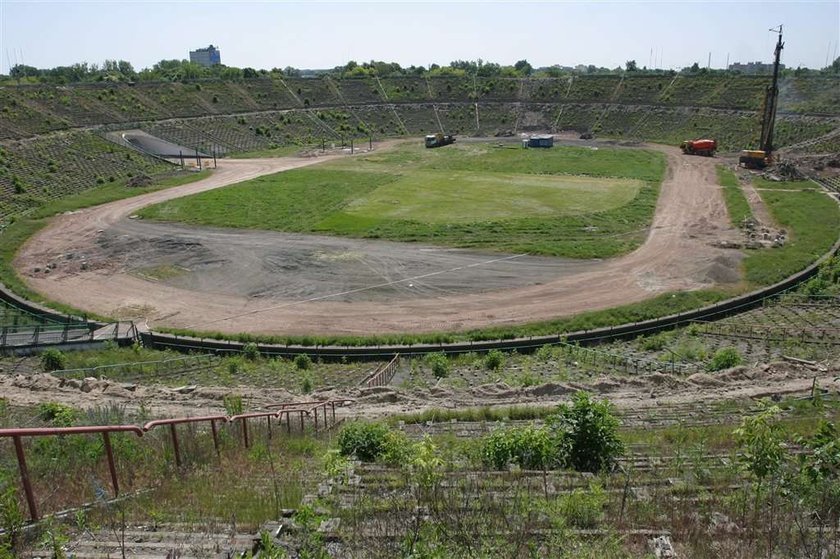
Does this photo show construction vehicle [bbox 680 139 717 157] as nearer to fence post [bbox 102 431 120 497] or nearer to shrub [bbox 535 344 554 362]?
shrub [bbox 535 344 554 362]

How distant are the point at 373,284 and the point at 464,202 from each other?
64.0 ft

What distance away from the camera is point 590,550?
711 centimetres

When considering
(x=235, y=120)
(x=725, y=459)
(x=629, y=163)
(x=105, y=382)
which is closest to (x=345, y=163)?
(x=235, y=120)

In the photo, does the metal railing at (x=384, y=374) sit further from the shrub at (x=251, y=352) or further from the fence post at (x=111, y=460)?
the fence post at (x=111, y=460)

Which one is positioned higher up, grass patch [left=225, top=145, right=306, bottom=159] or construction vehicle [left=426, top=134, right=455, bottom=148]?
construction vehicle [left=426, top=134, right=455, bottom=148]

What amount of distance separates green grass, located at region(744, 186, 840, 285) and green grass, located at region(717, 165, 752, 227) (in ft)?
5.83

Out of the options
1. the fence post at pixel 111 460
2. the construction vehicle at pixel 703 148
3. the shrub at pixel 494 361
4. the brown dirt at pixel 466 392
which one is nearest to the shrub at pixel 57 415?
the brown dirt at pixel 466 392

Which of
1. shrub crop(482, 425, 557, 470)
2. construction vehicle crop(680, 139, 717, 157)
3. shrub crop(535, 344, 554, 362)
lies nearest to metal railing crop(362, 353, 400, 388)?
shrub crop(535, 344, 554, 362)

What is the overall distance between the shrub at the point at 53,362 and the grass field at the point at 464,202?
2202 cm

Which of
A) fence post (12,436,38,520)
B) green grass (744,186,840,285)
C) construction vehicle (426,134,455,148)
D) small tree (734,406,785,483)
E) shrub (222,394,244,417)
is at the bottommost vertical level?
green grass (744,186,840,285)

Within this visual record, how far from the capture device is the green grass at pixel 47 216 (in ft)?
117

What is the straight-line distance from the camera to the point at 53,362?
2555 cm

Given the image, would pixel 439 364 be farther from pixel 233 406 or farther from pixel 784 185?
pixel 784 185

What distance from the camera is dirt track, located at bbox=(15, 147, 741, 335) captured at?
31797mm
